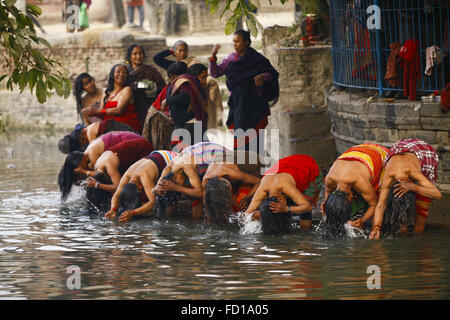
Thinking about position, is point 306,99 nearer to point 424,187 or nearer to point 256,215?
point 256,215

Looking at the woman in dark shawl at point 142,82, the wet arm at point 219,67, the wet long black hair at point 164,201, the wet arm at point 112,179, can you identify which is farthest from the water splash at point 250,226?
the woman in dark shawl at point 142,82

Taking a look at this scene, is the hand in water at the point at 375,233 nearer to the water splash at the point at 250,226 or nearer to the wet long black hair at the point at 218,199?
the water splash at the point at 250,226

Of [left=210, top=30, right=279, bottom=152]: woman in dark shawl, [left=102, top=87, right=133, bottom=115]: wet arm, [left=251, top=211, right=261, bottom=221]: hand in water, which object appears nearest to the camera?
[left=251, top=211, right=261, bottom=221]: hand in water

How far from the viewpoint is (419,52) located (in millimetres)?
11336

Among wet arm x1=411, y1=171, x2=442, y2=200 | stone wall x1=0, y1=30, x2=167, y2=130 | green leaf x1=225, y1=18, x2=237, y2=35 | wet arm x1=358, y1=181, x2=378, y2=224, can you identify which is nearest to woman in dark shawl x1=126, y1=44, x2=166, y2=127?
green leaf x1=225, y1=18, x2=237, y2=35

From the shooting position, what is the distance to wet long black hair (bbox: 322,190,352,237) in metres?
9.52

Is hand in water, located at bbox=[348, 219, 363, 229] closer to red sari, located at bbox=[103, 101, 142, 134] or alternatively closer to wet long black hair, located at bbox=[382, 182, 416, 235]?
wet long black hair, located at bbox=[382, 182, 416, 235]

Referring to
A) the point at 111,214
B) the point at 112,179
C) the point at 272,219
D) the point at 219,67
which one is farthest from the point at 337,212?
the point at 219,67

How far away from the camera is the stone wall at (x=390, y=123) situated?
10.7m

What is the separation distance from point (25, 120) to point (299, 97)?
9.48m

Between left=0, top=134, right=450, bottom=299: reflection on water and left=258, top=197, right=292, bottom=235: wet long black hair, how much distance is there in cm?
14

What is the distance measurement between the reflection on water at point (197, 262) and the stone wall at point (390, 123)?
1216 mm

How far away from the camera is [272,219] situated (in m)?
9.95

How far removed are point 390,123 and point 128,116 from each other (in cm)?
370
